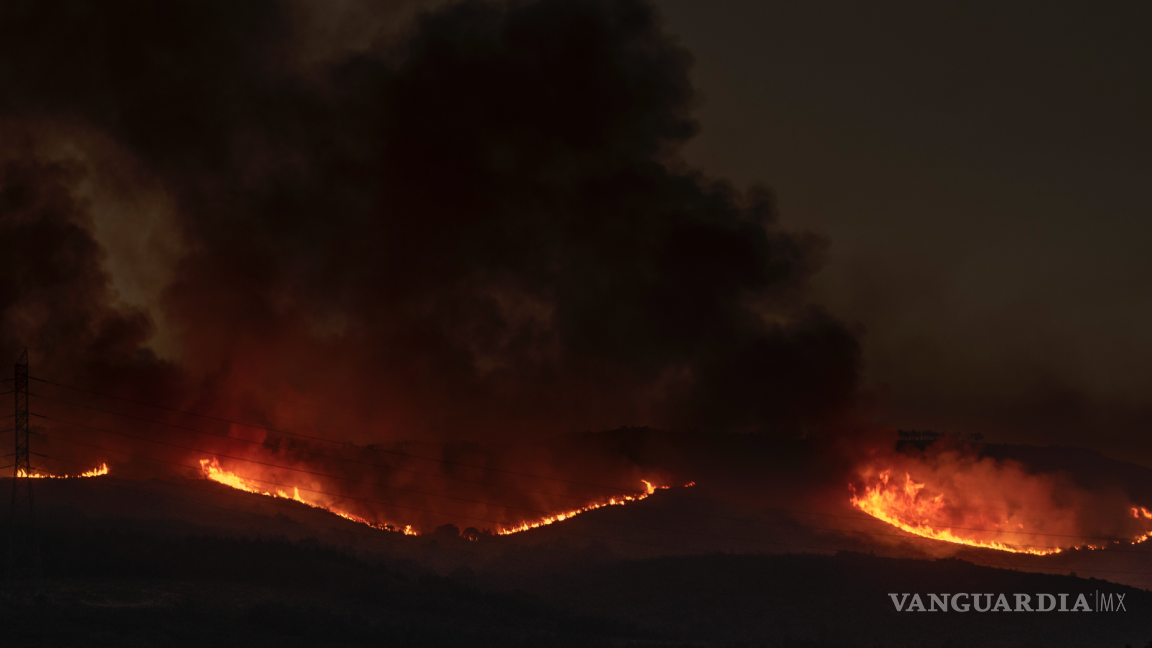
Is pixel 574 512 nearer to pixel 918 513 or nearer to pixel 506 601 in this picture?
pixel 506 601

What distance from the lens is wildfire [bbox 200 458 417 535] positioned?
92.6 m

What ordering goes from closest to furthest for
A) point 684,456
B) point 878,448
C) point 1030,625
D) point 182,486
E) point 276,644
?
point 276,644 < point 1030,625 < point 182,486 < point 878,448 < point 684,456

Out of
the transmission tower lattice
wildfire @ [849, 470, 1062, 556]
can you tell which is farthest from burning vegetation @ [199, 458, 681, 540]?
wildfire @ [849, 470, 1062, 556]

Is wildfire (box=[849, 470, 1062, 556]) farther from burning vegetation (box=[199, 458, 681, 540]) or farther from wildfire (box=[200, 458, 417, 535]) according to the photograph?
wildfire (box=[200, 458, 417, 535])

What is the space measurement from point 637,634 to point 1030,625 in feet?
94.3

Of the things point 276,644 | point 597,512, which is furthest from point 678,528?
point 276,644

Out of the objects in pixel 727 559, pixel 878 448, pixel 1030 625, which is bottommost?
pixel 1030 625

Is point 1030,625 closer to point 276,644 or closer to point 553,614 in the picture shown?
point 553,614

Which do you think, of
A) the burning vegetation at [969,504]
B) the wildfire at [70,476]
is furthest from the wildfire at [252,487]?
the burning vegetation at [969,504]

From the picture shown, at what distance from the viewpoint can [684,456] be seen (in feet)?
387

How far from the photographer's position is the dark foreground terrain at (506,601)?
55438 mm

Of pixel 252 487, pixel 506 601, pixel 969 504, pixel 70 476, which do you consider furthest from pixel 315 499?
pixel 969 504

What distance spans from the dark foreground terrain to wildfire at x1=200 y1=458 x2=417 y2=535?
1515cm

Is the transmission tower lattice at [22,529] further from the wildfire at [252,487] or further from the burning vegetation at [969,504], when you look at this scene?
the burning vegetation at [969,504]
